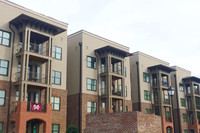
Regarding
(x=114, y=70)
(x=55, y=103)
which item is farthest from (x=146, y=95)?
(x=55, y=103)

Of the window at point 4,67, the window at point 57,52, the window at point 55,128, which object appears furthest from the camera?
the window at point 57,52

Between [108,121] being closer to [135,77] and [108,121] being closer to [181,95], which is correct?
[135,77]

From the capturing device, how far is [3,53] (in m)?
28.6

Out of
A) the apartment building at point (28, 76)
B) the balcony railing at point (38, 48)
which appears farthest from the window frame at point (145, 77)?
the balcony railing at point (38, 48)

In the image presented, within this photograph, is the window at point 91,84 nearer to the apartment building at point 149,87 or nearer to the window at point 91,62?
the window at point 91,62

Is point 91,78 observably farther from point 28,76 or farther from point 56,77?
point 28,76

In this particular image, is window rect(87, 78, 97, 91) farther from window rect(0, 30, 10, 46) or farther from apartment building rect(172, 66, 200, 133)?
apartment building rect(172, 66, 200, 133)

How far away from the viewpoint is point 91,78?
A: 37906mm

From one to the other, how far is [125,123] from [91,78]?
18219 mm

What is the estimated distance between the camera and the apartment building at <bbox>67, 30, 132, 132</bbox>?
36.4 meters

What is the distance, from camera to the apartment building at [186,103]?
54969mm

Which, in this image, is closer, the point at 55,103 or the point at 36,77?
the point at 36,77

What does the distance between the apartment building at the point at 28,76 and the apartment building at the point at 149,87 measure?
58.4 feet

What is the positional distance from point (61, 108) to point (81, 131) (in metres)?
4.47
